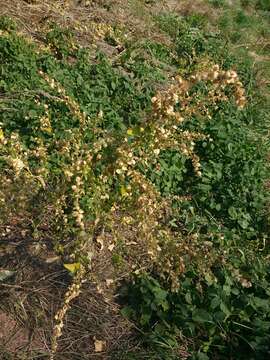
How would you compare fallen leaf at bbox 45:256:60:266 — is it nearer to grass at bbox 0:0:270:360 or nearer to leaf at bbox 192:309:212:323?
grass at bbox 0:0:270:360

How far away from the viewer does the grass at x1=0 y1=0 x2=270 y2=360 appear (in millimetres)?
2980

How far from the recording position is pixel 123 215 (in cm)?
353

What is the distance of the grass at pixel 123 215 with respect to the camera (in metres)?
2.98

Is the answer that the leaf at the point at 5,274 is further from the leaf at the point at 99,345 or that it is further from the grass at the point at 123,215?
the leaf at the point at 99,345

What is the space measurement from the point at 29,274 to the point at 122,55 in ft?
10.9

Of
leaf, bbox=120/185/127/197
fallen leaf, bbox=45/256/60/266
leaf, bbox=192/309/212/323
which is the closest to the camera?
leaf, bbox=192/309/212/323

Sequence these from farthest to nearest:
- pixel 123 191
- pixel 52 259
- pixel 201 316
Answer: pixel 52 259, pixel 123 191, pixel 201 316

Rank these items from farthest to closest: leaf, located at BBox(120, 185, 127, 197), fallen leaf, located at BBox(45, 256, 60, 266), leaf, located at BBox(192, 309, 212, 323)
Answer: fallen leaf, located at BBox(45, 256, 60, 266) → leaf, located at BBox(120, 185, 127, 197) → leaf, located at BBox(192, 309, 212, 323)

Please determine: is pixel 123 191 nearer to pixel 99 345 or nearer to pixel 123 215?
pixel 123 215

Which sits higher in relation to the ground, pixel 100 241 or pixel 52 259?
pixel 100 241

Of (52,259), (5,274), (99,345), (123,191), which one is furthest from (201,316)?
(5,274)

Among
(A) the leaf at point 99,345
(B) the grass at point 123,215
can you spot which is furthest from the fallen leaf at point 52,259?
(A) the leaf at point 99,345

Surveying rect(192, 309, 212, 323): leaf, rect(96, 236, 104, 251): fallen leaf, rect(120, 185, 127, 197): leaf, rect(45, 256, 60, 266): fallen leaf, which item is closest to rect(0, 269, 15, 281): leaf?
rect(45, 256, 60, 266): fallen leaf

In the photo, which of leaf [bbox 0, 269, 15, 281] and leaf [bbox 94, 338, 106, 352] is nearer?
leaf [bbox 94, 338, 106, 352]
